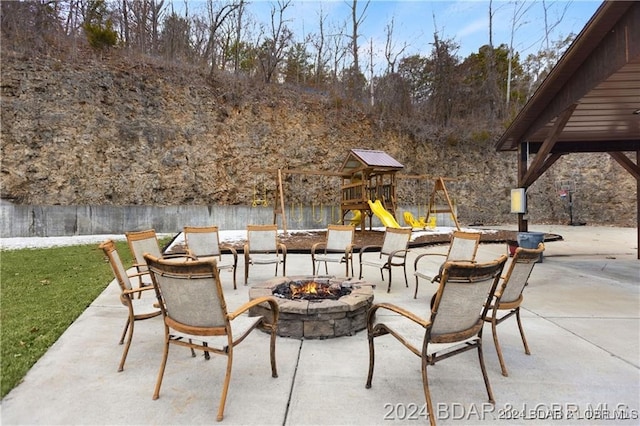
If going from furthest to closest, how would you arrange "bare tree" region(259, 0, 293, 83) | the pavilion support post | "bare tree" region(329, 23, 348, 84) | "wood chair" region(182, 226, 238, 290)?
"bare tree" region(329, 23, 348, 84) < "bare tree" region(259, 0, 293, 83) < the pavilion support post < "wood chair" region(182, 226, 238, 290)

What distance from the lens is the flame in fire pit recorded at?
10.8 ft

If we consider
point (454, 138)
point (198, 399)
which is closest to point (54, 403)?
point (198, 399)

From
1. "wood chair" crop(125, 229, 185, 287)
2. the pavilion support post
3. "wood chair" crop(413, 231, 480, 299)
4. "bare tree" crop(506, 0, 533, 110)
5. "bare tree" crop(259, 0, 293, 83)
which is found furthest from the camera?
"bare tree" crop(506, 0, 533, 110)

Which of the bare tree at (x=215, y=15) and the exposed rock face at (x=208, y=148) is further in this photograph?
the bare tree at (x=215, y=15)

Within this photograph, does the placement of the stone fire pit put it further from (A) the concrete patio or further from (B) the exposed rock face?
(B) the exposed rock face

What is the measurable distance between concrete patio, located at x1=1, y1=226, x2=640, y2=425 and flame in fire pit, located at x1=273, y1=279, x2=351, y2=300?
→ 1.38 feet

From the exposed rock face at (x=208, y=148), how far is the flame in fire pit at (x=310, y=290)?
11.3m

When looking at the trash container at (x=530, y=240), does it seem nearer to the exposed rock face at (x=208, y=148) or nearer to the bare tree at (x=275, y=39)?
the exposed rock face at (x=208, y=148)

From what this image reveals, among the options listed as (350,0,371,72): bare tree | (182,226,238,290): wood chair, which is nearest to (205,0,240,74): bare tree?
(350,0,371,72): bare tree

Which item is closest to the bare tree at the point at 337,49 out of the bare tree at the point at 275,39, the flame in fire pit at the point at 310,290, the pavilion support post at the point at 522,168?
the bare tree at the point at 275,39

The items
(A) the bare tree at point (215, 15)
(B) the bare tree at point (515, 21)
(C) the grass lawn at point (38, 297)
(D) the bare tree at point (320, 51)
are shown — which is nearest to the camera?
(C) the grass lawn at point (38, 297)

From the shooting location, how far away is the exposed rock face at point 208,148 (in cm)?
1293

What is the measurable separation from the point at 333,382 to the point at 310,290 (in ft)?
3.90

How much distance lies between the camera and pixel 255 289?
348cm
